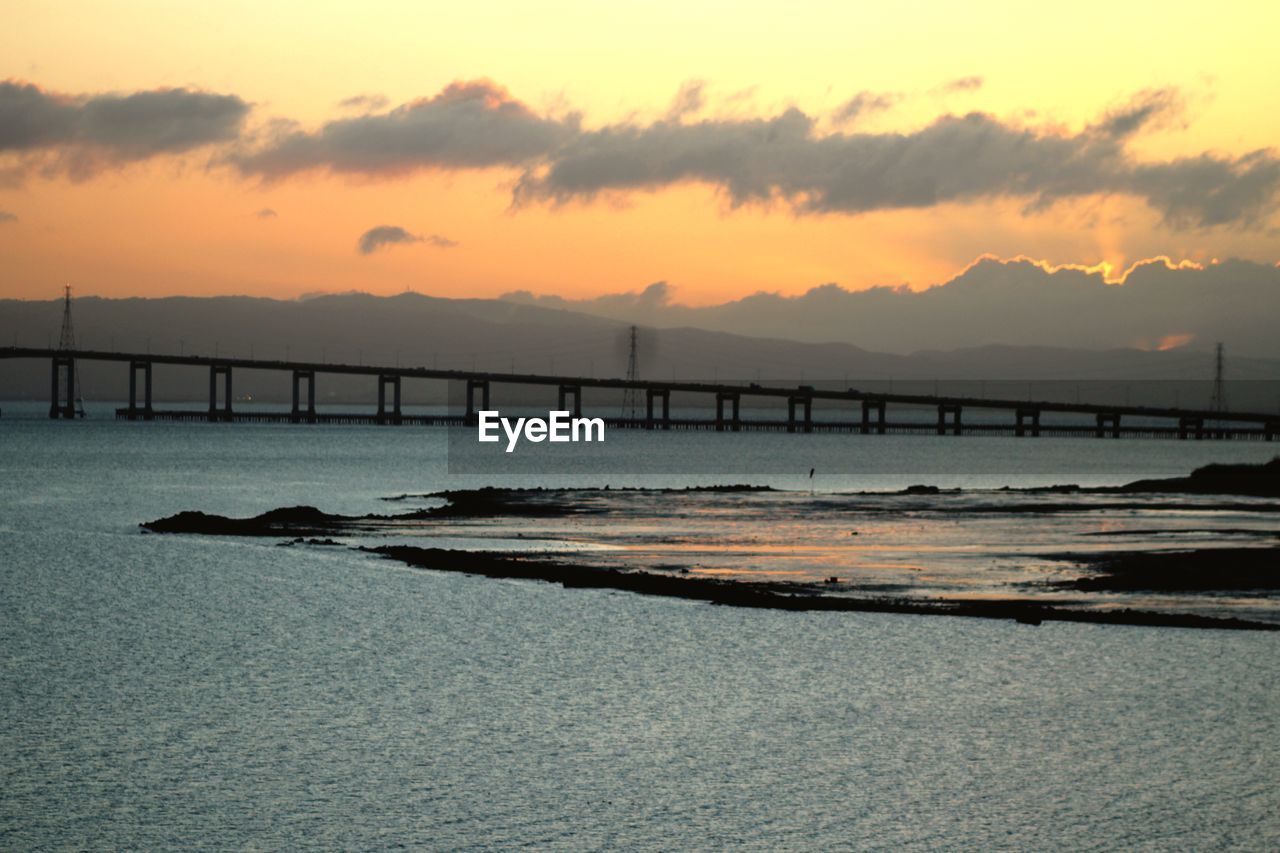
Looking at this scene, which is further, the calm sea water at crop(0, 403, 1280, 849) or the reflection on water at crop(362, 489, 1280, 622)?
the reflection on water at crop(362, 489, 1280, 622)

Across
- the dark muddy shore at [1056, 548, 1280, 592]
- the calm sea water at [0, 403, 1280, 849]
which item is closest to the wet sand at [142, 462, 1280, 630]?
the dark muddy shore at [1056, 548, 1280, 592]

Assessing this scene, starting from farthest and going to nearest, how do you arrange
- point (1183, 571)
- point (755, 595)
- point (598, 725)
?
point (1183, 571), point (755, 595), point (598, 725)

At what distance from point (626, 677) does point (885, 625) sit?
4.90 m

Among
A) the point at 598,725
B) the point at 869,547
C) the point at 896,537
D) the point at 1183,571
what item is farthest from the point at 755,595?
the point at 896,537

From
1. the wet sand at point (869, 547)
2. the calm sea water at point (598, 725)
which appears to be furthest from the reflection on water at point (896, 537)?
the calm sea water at point (598, 725)

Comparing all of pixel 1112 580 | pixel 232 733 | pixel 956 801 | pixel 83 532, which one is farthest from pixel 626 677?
pixel 83 532

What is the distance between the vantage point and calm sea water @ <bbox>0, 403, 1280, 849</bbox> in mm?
10375

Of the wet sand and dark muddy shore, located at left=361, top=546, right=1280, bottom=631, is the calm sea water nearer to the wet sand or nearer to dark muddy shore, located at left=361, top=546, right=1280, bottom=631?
dark muddy shore, located at left=361, top=546, right=1280, bottom=631

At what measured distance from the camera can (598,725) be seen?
44.2 ft

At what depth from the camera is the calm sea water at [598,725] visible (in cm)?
1038

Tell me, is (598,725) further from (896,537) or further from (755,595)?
(896,537)

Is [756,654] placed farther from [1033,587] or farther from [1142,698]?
[1033,587]

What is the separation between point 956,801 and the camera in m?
11.0

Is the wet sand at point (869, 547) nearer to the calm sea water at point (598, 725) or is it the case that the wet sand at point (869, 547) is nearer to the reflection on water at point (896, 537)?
the reflection on water at point (896, 537)
